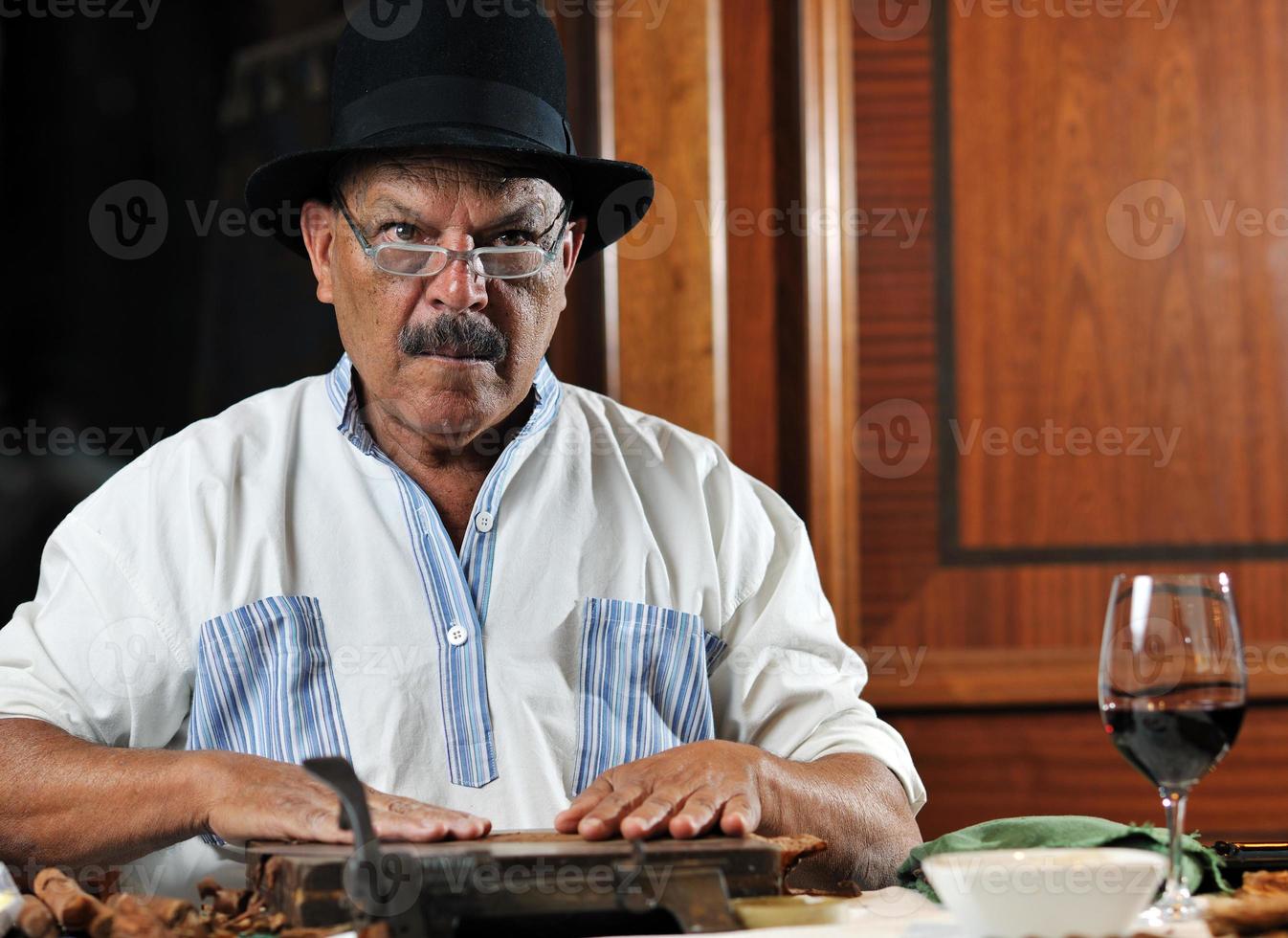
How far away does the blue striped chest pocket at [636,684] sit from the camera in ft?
5.61

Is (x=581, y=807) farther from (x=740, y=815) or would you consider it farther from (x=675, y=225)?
(x=675, y=225)

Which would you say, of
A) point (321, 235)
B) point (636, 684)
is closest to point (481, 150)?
point (321, 235)

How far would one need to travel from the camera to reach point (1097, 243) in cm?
260

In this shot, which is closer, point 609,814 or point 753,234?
point 609,814

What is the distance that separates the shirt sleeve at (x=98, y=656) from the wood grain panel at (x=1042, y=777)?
1.41 metres

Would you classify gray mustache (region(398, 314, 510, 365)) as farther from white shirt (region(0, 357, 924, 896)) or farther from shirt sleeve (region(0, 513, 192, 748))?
shirt sleeve (region(0, 513, 192, 748))

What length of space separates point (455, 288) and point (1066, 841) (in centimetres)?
97

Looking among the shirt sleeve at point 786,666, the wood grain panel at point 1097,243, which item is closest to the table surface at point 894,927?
the shirt sleeve at point 786,666

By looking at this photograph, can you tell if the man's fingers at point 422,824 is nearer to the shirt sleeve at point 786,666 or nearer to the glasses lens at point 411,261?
the shirt sleeve at point 786,666

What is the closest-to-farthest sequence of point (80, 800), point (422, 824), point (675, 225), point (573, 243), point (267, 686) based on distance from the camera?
1. point (422, 824)
2. point (80, 800)
3. point (267, 686)
4. point (573, 243)
5. point (675, 225)

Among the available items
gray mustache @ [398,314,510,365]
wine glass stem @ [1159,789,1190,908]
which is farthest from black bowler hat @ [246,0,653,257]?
wine glass stem @ [1159,789,1190,908]

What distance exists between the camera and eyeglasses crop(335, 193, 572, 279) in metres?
1.70

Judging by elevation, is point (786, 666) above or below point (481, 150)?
below

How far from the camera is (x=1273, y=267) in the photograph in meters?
2.64
